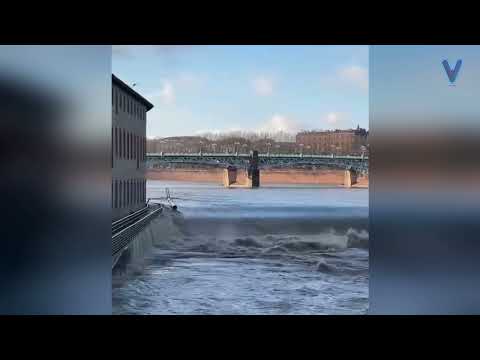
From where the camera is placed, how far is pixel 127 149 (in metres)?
8.04

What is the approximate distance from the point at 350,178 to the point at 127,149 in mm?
11616

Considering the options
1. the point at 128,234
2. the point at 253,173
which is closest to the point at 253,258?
the point at 253,173

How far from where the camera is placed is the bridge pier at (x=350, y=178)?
1822 centimetres

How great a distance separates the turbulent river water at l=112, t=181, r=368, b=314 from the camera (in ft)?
33.5

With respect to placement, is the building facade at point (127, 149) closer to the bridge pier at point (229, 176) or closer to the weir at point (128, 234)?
the weir at point (128, 234)

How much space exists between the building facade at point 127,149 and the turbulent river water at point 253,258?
1.69m

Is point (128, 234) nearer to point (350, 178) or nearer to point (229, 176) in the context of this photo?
point (229, 176)

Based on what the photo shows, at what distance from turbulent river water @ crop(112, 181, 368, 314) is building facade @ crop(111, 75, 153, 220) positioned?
169 cm

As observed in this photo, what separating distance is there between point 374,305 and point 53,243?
6.91 feet

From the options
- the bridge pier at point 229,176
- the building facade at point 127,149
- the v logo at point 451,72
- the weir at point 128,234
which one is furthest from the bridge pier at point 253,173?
the v logo at point 451,72

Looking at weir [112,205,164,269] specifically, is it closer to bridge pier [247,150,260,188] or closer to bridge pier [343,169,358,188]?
bridge pier [247,150,260,188]

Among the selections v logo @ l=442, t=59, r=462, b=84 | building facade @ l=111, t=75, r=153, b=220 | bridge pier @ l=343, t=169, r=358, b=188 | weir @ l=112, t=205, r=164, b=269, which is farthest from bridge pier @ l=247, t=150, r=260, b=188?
v logo @ l=442, t=59, r=462, b=84
